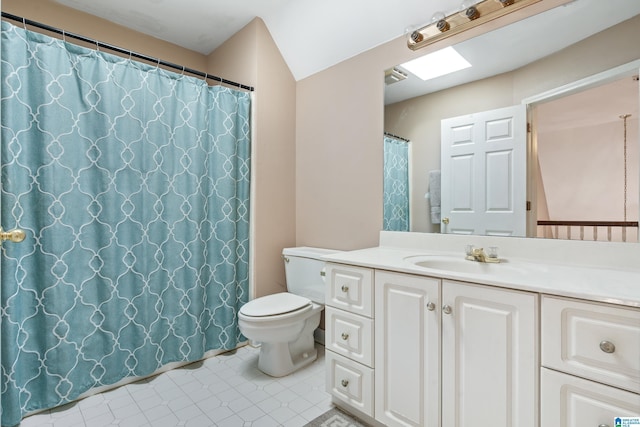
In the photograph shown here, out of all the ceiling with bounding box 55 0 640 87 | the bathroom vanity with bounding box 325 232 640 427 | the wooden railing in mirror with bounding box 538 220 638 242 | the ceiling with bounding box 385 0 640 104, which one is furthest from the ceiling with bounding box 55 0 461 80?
the bathroom vanity with bounding box 325 232 640 427

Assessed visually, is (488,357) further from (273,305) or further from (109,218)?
(109,218)

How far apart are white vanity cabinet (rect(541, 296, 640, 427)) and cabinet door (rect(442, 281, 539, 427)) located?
0.13 feet

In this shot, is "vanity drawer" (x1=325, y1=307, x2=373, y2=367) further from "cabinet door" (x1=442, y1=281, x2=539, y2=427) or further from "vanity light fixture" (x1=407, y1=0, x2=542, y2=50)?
"vanity light fixture" (x1=407, y1=0, x2=542, y2=50)

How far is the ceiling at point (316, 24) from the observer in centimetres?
142

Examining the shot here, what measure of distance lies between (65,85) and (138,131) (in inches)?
14.5

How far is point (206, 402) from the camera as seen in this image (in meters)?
1.61

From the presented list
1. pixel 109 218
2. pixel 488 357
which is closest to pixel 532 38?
pixel 488 357

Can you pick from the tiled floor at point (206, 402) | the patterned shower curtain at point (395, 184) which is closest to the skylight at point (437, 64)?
the patterned shower curtain at point (395, 184)

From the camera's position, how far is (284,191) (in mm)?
2441

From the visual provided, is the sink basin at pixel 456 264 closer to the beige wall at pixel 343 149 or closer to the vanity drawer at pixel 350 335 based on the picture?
the vanity drawer at pixel 350 335

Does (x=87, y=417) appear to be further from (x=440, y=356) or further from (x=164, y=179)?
(x=440, y=356)

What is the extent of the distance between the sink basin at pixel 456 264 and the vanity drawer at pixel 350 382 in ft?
1.77

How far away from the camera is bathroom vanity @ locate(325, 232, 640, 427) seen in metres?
0.86

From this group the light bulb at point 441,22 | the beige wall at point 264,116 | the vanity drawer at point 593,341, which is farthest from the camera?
the beige wall at point 264,116
